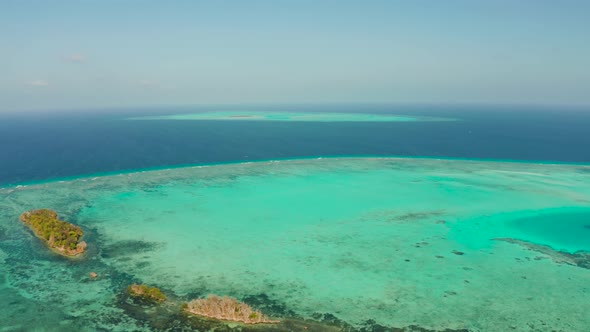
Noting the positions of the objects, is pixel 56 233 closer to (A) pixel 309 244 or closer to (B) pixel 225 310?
(B) pixel 225 310

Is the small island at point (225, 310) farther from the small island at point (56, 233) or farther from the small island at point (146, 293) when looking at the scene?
the small island at point (56, 233)

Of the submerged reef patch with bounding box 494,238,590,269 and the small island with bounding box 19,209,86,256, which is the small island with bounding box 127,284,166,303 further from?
the submerged reef patch with bounding box 494,238,590,269

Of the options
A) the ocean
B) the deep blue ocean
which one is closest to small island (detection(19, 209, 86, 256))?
the ocean

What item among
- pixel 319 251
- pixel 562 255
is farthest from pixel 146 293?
pixel 562 255

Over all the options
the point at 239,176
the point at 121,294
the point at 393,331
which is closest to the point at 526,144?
the point at 239,176

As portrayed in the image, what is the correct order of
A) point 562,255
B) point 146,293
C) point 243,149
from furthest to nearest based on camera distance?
point 243,149
point 562,255
point 146,293
